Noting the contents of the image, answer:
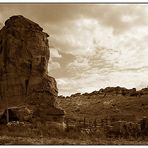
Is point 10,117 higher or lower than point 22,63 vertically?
lower

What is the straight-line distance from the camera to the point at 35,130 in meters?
23.2

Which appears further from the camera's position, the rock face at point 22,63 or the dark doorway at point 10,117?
the rock face at point 22,63

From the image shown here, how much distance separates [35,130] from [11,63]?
23.1 feet

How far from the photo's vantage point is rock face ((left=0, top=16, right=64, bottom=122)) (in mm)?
27500

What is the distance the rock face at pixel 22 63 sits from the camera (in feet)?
90.2

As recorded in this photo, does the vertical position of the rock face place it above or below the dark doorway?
above

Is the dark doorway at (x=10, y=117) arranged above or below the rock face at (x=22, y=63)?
below

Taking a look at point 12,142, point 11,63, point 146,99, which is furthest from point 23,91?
point 146,99

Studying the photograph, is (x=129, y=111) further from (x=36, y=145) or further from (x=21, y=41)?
(x=36, y=145)

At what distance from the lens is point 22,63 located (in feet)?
92.7

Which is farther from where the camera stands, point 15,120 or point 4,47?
point 4,47

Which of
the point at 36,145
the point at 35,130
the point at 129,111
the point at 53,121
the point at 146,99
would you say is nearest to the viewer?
the point at 36,145

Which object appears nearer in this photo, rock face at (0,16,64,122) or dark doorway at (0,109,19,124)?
dark doorway at (0,109,19,124)

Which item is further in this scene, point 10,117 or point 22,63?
point 22,63
